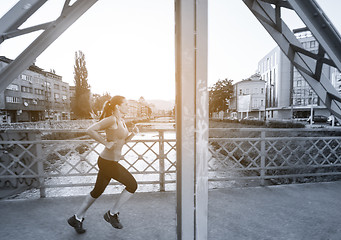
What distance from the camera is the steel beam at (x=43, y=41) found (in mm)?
2016

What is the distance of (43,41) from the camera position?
2.18m

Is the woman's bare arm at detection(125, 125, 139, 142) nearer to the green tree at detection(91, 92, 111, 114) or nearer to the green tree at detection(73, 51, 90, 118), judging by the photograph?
the green tree at detection(73, 51, 90, 118)

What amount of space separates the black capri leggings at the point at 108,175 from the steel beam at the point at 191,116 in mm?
1389

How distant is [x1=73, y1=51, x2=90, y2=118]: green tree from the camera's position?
48.5m

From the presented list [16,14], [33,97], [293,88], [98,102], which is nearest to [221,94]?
[293,88]

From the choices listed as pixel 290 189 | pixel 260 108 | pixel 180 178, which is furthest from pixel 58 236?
pixel 260 108

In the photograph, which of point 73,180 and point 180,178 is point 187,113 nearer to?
point 180,178

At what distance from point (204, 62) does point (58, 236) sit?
3.20 m

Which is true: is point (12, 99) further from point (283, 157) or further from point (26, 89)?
point (283, 157)

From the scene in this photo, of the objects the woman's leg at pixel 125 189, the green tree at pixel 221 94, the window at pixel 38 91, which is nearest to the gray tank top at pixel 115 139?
the woman's leg at pixel 125 189

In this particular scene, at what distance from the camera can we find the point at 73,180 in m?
10.7

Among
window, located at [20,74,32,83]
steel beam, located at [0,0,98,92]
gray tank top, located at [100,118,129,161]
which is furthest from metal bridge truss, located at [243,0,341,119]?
window, located at [20,74,32,83]

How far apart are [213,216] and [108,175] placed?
6.56 ft

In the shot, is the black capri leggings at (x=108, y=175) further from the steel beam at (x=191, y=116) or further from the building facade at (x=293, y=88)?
the building facade at (x=293, y=88)
